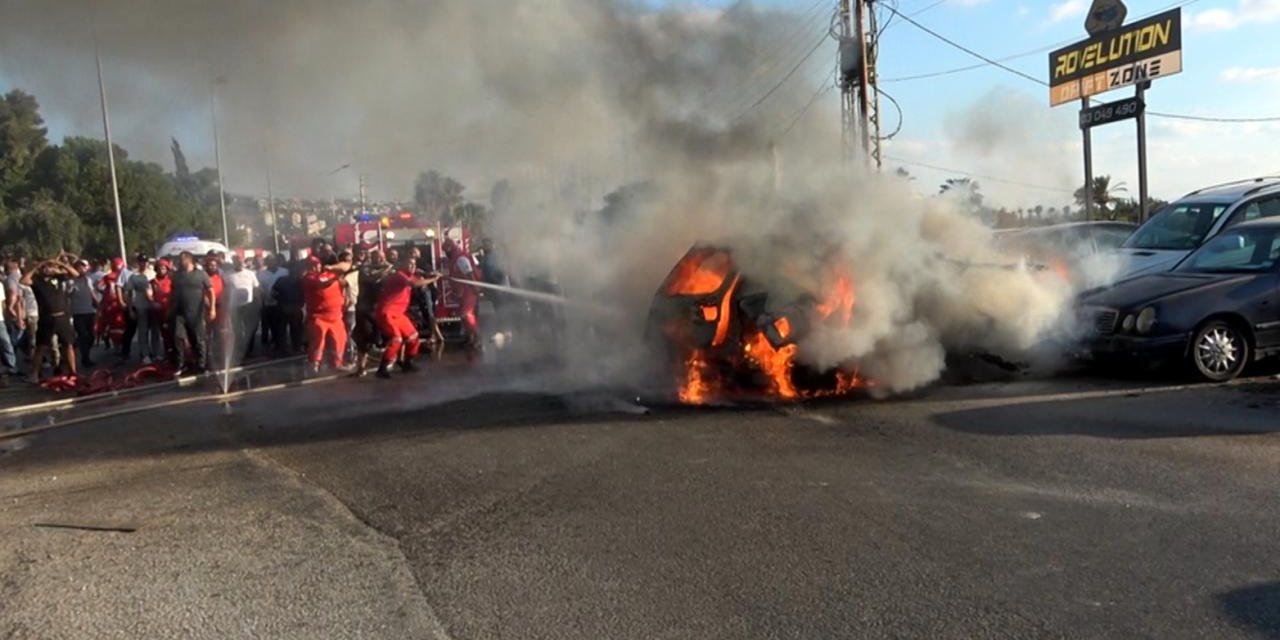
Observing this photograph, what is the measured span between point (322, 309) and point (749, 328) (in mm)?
5703

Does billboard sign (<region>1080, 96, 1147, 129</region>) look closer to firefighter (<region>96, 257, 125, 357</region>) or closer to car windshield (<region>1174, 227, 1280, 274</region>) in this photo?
car windshield (<region>1174, 227, 1280, 274</region>)

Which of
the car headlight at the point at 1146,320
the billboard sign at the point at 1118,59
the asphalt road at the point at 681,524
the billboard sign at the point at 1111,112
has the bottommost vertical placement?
the asphalt road at the point at 681,524

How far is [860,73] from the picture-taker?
18.2m

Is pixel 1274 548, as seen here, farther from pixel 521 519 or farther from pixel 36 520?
pixel 36 520

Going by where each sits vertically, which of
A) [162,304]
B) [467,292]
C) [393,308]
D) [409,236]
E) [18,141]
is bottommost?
[393,308]

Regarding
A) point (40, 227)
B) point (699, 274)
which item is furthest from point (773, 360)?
point (40, 227)

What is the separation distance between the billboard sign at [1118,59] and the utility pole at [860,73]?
8.14 metres

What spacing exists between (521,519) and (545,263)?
7968mm

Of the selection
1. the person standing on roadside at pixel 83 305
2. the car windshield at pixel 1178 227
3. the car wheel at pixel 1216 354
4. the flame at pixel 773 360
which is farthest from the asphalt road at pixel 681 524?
the person standing on roadside at pixel 83 305

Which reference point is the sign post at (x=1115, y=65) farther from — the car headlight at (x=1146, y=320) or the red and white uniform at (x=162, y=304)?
the red and white uniform at (x=162, y=304)

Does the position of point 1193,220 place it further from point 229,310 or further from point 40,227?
point 40,227

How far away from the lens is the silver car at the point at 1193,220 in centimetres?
1073

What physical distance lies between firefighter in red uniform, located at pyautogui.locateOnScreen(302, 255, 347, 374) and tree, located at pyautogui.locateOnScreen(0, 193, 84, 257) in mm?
37466

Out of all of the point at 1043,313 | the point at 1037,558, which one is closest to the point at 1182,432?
the point at 1043,313
